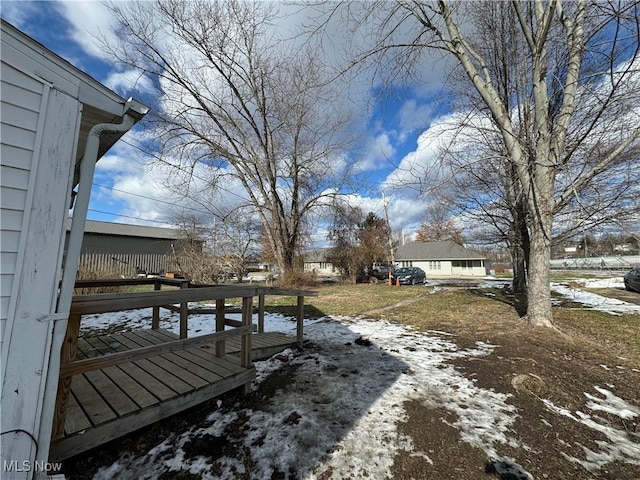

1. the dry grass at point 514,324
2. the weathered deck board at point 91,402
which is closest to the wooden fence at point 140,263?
the dry grass at point 514,324

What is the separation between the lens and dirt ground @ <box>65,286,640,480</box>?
203 centimetres

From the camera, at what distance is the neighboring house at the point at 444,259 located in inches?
1329

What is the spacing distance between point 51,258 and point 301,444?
227cm

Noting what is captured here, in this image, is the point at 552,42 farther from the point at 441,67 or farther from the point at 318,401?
the point at 318,401

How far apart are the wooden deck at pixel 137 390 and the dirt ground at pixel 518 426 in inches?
11.0

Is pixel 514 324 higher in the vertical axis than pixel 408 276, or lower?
lower

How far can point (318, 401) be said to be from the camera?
9.75ft

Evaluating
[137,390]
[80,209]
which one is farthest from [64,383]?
[80,209]

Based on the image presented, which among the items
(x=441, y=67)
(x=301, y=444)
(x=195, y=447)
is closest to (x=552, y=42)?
(x=441, y=67)

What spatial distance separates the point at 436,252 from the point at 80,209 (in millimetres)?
37690

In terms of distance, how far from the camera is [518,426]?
2531 mm

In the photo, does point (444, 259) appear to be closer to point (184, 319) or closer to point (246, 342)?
point (184, 319)

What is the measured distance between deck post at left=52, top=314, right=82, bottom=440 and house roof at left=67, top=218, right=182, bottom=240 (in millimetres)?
22286

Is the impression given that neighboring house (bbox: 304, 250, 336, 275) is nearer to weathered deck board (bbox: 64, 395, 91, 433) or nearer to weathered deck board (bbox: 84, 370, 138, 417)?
weathered deck board (bbox: 84, 370, 138, 417)
